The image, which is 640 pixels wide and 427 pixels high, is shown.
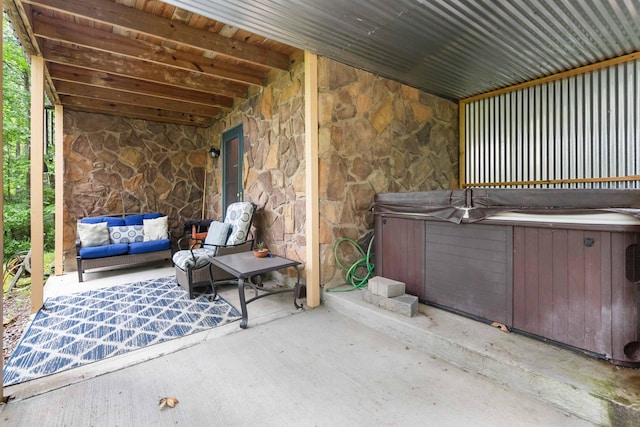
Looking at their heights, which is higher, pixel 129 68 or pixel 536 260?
pixel 129 68

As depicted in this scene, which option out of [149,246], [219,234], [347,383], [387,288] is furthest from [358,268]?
[149,246]

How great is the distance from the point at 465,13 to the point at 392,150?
5.68ft

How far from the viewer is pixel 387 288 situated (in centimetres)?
280

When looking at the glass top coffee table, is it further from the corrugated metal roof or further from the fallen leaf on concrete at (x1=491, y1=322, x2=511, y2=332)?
the corrugated metal roof

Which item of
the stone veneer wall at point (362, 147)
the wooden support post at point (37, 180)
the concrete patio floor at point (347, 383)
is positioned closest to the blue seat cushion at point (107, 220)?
the wooden support post at point (37, 180)

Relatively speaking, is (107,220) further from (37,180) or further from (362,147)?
(362,147)

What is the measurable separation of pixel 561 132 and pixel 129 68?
18.2 ft

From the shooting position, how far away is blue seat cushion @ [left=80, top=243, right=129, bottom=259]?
433 cm

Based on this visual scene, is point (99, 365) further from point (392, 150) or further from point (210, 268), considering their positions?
point (392, 150)

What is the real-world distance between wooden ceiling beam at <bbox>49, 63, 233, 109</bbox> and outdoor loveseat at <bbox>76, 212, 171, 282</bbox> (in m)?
2.12

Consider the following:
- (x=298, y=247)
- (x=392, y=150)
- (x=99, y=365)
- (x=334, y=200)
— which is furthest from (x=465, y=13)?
(x=99, y=365)

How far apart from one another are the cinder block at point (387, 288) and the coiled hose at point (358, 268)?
19.1 inches

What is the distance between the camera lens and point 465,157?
479cm

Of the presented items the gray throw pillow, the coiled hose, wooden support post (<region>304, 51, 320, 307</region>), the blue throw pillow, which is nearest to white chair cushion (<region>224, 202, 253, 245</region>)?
wooden support post (<region>304, 51, 320, 307</region>)
